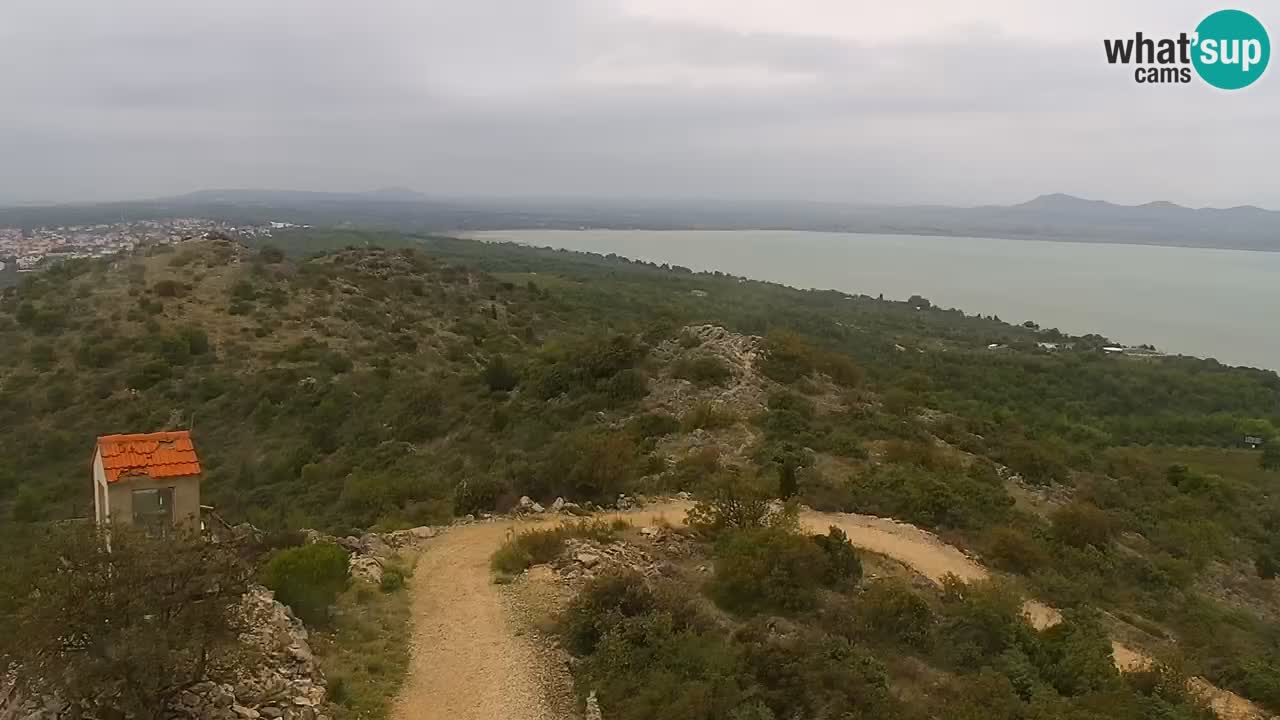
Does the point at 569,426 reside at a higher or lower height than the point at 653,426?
lower

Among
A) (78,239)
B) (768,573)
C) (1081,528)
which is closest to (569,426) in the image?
(768,573)

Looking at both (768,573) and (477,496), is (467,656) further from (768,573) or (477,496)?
(477,496)

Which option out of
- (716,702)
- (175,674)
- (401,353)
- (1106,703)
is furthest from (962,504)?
(401,353)

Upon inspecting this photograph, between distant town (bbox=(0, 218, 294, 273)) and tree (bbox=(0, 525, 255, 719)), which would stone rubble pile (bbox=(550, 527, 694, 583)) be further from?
distant town (bbox=(0, 218, 294, 273))

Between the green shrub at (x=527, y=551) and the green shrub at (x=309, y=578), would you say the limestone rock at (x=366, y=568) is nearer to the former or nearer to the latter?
the green shrub at (x=309, y=578)

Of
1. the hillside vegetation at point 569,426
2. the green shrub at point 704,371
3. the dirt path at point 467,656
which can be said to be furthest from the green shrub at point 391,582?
the green shrub at point 704,371

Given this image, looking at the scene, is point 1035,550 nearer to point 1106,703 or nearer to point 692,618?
point 1106,703

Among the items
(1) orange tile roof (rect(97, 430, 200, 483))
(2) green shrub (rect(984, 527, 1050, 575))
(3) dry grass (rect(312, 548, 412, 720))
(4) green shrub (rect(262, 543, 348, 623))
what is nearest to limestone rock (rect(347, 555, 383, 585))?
(3) dry grass (rect(312, 548, 412, 720))
